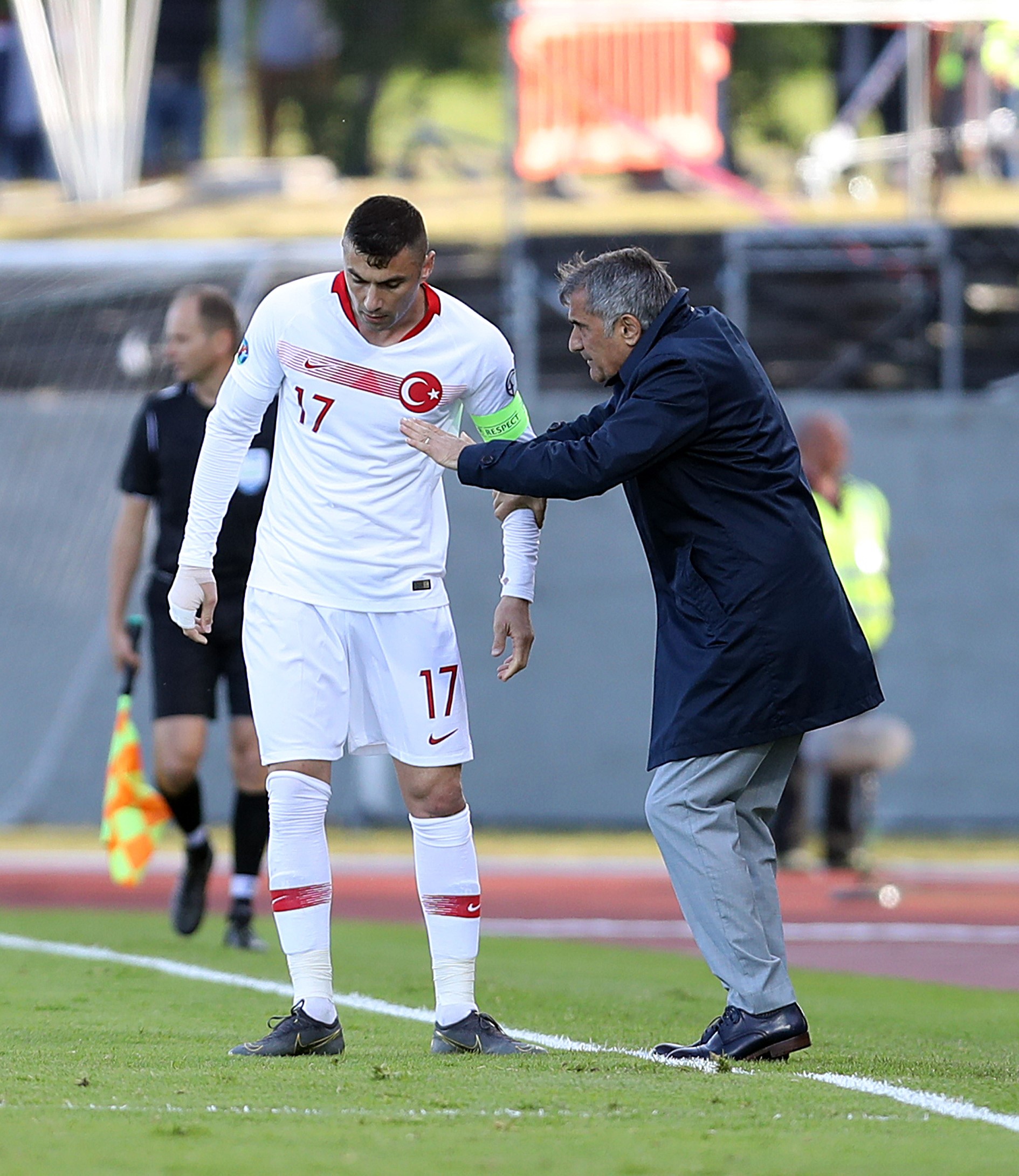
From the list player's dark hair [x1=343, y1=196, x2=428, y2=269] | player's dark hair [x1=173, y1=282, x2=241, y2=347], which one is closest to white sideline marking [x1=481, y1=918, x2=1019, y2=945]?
player's dark hair [x1=173, y1=282, x2=241, y2=347]

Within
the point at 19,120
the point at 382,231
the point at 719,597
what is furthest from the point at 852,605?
the point at 19,120

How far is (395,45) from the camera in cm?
3103

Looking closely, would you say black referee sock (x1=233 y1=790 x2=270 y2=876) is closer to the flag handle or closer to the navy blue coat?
the flag handle

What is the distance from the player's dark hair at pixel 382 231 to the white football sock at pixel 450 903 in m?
1.46

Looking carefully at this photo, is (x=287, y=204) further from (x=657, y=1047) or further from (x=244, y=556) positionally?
(x=657, y=1047)

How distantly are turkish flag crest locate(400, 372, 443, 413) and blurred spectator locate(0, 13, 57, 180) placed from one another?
65.3ft

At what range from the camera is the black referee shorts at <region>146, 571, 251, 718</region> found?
8.15 m

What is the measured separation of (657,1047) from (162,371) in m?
10.6

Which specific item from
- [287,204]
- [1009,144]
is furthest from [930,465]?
[287,204]

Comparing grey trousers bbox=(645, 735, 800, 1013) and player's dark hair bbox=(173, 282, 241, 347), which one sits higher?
player's dark hair bbox=(173, 282, 241, 347)

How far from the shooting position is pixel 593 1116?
440cm

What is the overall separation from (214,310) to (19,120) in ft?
58.2

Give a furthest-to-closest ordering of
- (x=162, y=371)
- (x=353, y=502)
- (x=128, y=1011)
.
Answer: (x=162, y=371) < (x=128, y=1011) < (x=353, y=502)

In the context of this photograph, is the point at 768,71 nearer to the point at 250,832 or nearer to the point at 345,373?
the point at 250,832
